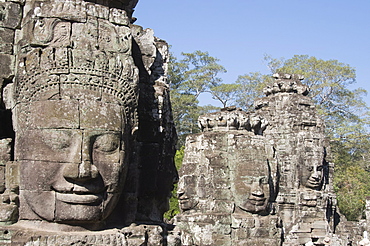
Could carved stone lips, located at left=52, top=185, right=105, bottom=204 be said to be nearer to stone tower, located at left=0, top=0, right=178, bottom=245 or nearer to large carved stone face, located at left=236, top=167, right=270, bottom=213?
stone tower, located at left=0, top=0, right=178, bottom=245

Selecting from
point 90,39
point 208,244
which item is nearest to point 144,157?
point 90,39

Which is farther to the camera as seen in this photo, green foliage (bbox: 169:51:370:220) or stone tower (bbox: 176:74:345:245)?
green foliage (bbox: 169:51:370:220)

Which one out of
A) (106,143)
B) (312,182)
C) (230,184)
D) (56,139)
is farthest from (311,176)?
(56,139)

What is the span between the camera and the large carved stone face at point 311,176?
1348 cm

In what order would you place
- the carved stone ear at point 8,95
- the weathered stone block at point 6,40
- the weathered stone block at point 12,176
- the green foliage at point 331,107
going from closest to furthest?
the weathered stone block at point 12,176 → the carved stone ear at point 8,95 → the weathered stone block at point 6,40 → the green foliage at point 331,107

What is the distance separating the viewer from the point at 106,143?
14.0 feet

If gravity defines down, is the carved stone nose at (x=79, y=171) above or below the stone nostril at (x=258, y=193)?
above

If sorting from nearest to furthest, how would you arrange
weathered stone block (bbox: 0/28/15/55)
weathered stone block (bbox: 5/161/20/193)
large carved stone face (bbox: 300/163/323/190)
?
1. weathered stone block (bbox: 5/161/20/193)
2. weathered stone block (bbox: 0/28/15/55)
3. large carved stone face (bbox: 300/163/323/190)

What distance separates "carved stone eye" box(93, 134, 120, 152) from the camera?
14.0 ft

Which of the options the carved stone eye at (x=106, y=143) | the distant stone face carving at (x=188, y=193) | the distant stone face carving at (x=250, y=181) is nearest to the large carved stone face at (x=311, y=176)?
the distant stone face carving at (x=250, y=181)

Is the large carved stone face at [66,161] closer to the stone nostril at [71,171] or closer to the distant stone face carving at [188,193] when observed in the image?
the stone nostril at [71,171]

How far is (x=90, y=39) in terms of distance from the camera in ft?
14.5

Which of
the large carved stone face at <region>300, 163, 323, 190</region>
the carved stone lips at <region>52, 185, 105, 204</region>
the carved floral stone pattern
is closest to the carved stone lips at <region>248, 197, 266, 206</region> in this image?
the carved floral stone pattern

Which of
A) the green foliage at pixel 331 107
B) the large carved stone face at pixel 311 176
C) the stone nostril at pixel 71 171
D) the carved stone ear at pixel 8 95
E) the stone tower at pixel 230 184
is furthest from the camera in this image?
the green foliage at pixel 331 107
